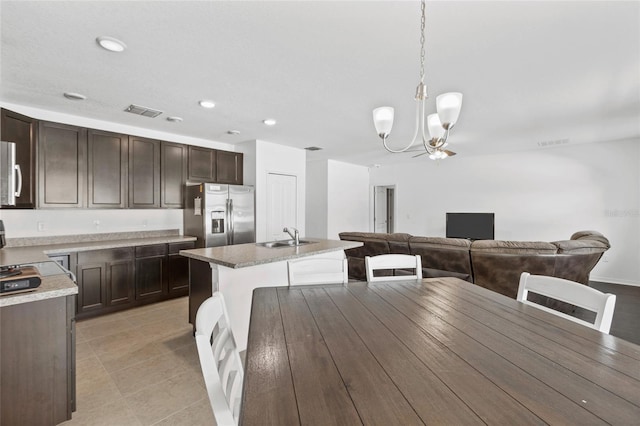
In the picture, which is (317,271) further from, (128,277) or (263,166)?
(263,166)

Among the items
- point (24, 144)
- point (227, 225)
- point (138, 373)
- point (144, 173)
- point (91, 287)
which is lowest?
point (138, 373)

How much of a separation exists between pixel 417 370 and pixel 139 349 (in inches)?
109

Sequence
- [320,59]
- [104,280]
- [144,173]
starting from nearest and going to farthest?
[320,59], [104,280], [144,173]

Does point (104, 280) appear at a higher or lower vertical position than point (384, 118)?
lower

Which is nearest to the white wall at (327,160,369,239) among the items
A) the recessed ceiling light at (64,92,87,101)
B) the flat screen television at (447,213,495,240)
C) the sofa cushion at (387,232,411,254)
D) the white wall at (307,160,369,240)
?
the white wall at (307,160,369,240)

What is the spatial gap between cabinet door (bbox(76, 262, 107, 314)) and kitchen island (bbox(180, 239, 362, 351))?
4.47 ft

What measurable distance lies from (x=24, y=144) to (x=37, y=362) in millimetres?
2386

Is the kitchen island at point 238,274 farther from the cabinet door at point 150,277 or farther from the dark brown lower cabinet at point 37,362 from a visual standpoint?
the cabinet door at point 150,277

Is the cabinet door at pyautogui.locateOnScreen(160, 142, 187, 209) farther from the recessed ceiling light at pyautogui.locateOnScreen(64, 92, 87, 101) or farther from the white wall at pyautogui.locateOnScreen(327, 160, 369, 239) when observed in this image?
the white wall at pyautogui.locateOnScreen(327, 160, 369, 239)

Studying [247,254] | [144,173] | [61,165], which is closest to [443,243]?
[247,254]

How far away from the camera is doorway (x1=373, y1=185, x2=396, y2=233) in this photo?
809 cm

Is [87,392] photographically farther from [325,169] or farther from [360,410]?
[325,169]

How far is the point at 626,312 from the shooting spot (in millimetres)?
3506

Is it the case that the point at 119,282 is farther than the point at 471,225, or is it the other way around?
the point at 471,225
